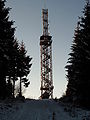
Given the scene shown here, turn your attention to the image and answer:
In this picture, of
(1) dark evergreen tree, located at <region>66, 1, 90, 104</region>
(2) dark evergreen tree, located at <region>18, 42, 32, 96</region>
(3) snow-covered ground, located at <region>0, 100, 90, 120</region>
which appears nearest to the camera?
(3) snow-covered ground, located at <region>0, 100, 90, 120</region>

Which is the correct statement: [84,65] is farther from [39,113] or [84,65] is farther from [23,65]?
[23,65]

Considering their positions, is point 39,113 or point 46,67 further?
point 46,67

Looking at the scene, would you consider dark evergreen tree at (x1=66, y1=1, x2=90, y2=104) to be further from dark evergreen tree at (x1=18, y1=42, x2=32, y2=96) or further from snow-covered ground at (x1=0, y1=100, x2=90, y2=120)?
dark evergreen tree at (x1=18, y1=42, x2=32, y2=96)

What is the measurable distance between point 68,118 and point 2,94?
53.8 ft

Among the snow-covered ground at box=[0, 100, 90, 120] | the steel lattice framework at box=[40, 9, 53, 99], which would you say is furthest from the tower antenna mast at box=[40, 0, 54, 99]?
the snow-covered ground at box=[0, 100, 90, 120]

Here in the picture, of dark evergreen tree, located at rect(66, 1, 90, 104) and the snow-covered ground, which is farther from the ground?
dark evergreen tree, located at rect(66, 1, 90, 104)

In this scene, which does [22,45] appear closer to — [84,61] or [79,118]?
[84,61]

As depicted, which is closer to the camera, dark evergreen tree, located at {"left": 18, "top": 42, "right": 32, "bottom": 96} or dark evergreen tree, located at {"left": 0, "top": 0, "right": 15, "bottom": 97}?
dark evergreen tree, located at {"left": 0, "top": 0, "right": 15, "bottom": 97}

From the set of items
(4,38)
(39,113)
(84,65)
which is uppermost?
(4,38)

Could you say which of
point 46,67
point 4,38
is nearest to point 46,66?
point 46,67

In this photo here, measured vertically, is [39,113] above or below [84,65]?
below

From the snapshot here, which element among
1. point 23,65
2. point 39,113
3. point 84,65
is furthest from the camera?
point 23,65

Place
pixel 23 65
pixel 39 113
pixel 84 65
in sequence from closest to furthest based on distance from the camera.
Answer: pixel 39 113 → pixel 84 65 → pixel 23 65

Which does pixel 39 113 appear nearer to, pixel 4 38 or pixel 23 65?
pixel 4 38
